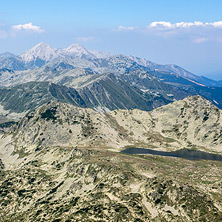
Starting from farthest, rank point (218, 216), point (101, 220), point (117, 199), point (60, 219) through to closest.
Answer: point (117, 199)
point (60, 219)
point (101, 220)
point (218, 216)

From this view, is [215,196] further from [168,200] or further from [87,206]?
[87,206]

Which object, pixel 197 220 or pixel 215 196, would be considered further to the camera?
pixel 215 196

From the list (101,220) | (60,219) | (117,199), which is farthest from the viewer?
(117,199)

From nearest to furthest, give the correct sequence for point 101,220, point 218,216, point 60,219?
point 218,216 → point 101,220 → point 60,219

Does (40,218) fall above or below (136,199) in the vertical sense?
below

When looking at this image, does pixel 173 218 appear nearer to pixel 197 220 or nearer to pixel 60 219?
pixel 197 220

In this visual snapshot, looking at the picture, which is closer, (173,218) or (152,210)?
(173,218)

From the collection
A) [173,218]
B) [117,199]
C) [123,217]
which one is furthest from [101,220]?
[173,218]

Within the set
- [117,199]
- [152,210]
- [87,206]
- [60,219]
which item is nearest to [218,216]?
[152,210]

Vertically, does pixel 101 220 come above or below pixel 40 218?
above
